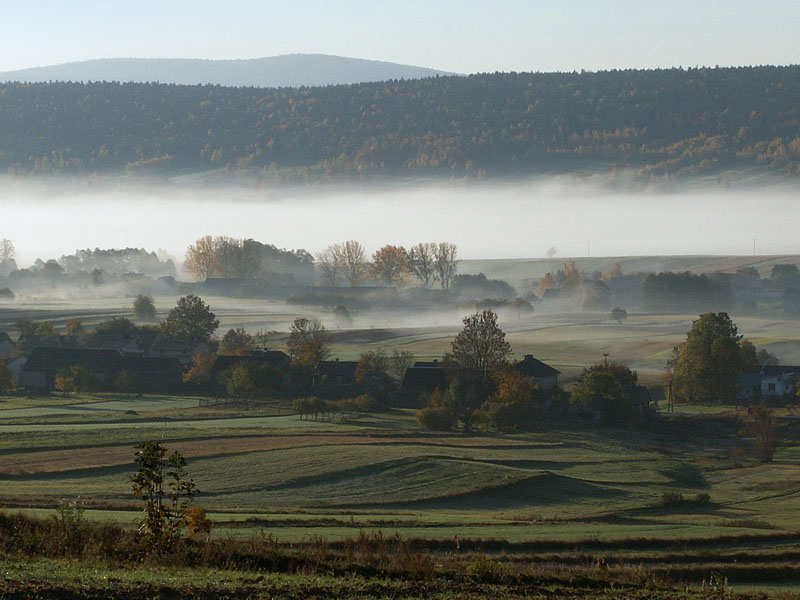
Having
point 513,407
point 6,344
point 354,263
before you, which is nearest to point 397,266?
point 354,263

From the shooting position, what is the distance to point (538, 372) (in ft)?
245

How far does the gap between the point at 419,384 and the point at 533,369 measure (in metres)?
7.45

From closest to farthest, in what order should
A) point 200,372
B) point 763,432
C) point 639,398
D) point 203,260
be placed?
point 763,432
point 639,398
point 200,372
point 203,260

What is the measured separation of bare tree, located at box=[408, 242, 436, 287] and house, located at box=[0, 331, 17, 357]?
76386mm

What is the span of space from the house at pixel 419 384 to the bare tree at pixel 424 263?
88.8 meters

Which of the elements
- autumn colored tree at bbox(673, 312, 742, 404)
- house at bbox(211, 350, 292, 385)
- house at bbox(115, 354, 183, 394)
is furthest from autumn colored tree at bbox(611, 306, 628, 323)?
house at bbox(115, 354, 183, 394)

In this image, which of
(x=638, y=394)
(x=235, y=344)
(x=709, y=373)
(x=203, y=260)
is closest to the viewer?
(x=638, y=394)

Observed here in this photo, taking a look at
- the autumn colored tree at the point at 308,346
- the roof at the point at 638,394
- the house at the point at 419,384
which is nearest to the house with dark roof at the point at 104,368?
the autumn colored tree at the point at 308,346

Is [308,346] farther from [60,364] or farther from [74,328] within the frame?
[74,328]

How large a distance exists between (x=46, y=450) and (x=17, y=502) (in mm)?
16192

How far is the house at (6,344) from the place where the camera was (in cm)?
9244

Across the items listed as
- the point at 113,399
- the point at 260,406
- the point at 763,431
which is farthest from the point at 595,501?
the point at 113,399

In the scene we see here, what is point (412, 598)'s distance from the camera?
17.7m

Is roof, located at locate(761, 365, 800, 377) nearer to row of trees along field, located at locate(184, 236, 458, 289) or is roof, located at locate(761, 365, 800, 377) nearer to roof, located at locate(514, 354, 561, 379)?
roof, located at locate(514, 354, 561, 379)
